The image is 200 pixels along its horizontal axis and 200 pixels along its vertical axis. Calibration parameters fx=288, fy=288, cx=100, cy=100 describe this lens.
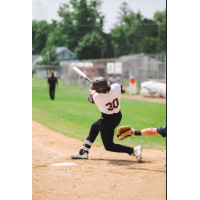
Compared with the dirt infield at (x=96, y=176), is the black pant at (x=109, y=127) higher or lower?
higher

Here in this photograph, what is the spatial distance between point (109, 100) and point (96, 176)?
983 mm

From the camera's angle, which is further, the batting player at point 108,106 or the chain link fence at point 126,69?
the chain link fence at point 126,69

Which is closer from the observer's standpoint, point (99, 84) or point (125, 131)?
point (99, 84)

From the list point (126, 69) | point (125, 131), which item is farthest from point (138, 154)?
point (126, 69)

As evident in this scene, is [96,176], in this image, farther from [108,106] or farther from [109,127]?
[108,106]

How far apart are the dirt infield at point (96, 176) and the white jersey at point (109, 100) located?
29.7 inches

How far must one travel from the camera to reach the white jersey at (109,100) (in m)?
3.75

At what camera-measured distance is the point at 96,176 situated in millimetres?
3418

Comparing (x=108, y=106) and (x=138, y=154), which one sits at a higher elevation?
(x=108, y=106)

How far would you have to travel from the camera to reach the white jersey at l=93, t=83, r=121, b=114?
3754 millimetres

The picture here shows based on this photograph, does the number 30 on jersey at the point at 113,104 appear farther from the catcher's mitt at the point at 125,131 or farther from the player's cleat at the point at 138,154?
the player's cleat at the point at 138,154

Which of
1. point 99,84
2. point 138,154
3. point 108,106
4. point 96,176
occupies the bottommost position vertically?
point 96,176

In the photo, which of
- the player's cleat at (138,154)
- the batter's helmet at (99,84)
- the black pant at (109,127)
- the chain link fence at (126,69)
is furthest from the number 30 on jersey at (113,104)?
Answer: the chain link fence at (126,69)
